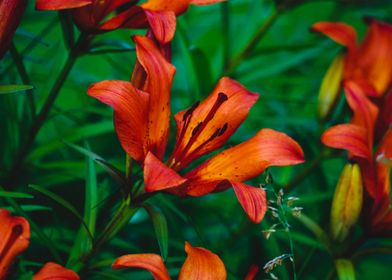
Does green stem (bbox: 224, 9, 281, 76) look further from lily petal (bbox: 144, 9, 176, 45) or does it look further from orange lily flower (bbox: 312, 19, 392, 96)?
lily petal (bbox: 144, 9, 176, 45)

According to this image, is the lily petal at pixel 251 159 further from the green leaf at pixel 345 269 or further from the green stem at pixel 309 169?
the green stem at pixel 309 169

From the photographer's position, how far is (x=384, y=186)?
70cm

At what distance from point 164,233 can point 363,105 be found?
11.2 inches

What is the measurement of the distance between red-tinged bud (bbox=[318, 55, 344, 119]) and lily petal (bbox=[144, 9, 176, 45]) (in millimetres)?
308

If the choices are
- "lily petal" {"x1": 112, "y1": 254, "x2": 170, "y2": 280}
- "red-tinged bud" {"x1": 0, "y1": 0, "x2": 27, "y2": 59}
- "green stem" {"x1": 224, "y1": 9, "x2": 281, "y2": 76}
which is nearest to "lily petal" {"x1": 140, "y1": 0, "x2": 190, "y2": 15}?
"red-tinged bud" {"x1": 0, "y1": 0, "x2": 27, "y2": 59}

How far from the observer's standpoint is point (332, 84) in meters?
0.85

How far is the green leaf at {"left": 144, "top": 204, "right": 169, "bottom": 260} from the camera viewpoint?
1.84ft

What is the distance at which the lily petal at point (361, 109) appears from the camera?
737 mm

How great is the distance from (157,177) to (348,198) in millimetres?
230

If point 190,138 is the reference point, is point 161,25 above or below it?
above

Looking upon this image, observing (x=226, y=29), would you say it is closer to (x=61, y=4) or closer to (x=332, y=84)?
(x=332, y=84)

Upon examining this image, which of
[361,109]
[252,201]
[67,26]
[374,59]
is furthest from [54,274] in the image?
[374,59]

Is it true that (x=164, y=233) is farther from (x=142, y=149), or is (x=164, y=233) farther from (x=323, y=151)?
(x=323, y=151)

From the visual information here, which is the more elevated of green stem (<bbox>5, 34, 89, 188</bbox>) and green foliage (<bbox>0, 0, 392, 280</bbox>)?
green stem (<bbox>5, 34, 89, 188</bbox>)
